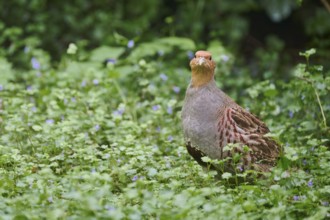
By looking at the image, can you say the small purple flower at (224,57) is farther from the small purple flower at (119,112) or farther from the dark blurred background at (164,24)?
the small purple flower at (119,112)

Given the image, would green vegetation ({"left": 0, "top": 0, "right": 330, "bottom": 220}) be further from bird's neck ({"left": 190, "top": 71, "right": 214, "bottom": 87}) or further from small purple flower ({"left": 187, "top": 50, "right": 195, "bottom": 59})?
bird's neck ({"left": 190, "top": 71, "right": 214, "bottom": 87})

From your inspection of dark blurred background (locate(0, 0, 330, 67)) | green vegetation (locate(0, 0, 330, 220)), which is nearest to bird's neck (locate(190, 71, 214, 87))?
green vegetation (locate(0, 0, 330, 220))

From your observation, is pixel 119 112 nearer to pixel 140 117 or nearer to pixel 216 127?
pixel 140 117

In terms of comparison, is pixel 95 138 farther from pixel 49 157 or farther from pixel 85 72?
pixel 85 72

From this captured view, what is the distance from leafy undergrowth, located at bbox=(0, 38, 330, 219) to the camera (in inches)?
162

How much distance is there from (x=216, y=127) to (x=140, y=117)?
73.9 inches

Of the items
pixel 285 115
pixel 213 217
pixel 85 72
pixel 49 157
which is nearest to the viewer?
pixel 213 217

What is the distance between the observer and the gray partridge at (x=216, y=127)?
200 inches

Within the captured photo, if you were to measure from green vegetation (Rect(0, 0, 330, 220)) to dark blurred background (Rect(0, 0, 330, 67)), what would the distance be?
0.8 inches

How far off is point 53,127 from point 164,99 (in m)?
1.49

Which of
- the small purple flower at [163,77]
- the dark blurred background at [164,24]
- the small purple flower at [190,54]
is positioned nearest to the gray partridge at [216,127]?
the small purple flower at [163,77]

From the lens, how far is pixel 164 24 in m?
9.70

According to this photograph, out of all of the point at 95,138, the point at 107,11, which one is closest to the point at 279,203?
the point at 95,138

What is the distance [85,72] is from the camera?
7617 mm
